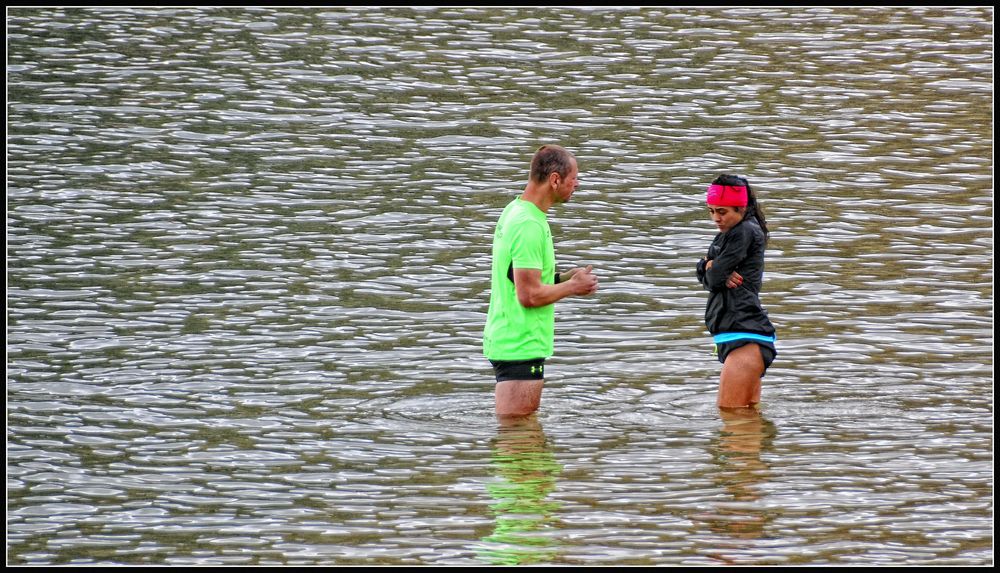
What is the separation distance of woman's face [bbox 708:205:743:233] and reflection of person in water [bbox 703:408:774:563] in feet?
4.87

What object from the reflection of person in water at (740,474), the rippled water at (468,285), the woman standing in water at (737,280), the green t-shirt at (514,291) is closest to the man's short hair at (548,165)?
the green t-shirt at (514,291)

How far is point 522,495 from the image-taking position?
10148mm

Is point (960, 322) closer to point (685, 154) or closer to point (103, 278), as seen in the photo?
point (685, 154)

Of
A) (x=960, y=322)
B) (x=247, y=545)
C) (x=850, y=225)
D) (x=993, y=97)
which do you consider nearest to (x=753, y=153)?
(x=850, y=225)

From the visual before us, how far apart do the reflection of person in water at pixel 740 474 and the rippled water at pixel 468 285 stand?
3cm

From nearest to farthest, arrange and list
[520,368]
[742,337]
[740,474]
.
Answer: [740,474], [520,368], [742,337]

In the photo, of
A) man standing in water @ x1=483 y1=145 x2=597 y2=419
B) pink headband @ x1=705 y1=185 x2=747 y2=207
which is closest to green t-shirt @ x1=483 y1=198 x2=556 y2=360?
man standing in water @ x1=483 y1=145 x2=597 y2=419

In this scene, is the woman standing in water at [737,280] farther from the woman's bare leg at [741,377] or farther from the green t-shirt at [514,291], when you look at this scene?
the green t-shirt at [514,291]

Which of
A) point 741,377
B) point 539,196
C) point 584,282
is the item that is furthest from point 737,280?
point 539,196

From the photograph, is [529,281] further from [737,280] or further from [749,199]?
[749,199]

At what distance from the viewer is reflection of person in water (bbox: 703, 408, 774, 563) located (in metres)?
9.35

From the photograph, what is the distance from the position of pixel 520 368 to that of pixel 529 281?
0.74m

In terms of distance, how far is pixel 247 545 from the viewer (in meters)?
9.16

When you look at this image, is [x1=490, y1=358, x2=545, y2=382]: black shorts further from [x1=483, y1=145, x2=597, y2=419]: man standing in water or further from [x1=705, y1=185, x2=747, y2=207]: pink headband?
[x1=705, y1=185, x2=747, y2=207]: pink headband
